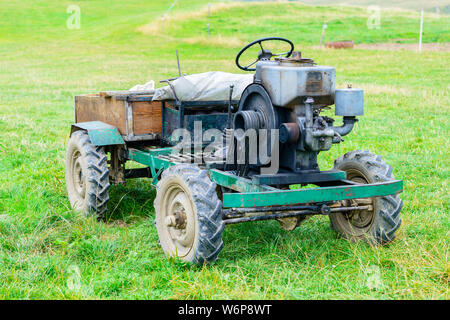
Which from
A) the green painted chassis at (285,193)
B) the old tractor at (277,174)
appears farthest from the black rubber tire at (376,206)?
the green painted chassis at (285,193)

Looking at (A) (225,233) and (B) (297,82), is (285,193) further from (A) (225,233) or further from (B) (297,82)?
(A) (225,233)

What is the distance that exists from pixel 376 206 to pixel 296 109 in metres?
1.17

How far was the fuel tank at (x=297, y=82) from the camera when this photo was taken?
491 centimetres

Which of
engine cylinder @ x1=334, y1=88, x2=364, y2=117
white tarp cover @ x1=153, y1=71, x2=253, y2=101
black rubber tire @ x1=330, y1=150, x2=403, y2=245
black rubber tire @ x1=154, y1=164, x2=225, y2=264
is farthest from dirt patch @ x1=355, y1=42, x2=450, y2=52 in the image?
black rubber tire @ x1=154, y1=164, x2=225, y2=264

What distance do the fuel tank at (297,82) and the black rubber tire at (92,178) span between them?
2258 millimetres

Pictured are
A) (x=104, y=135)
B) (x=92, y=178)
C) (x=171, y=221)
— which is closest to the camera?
(x=171, y=221)

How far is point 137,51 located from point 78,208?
90.5ft

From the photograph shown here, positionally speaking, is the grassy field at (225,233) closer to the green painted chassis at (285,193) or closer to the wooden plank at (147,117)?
the green painted chassis at (285,193)

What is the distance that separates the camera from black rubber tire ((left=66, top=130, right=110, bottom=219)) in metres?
6.42

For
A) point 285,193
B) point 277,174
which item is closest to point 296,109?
point 277,174

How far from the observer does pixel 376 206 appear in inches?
211

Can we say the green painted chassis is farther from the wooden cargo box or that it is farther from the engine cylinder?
the wooden cargo box

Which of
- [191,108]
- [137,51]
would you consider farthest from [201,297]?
[137,51]

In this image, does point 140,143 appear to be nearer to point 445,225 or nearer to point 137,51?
point 445,225
